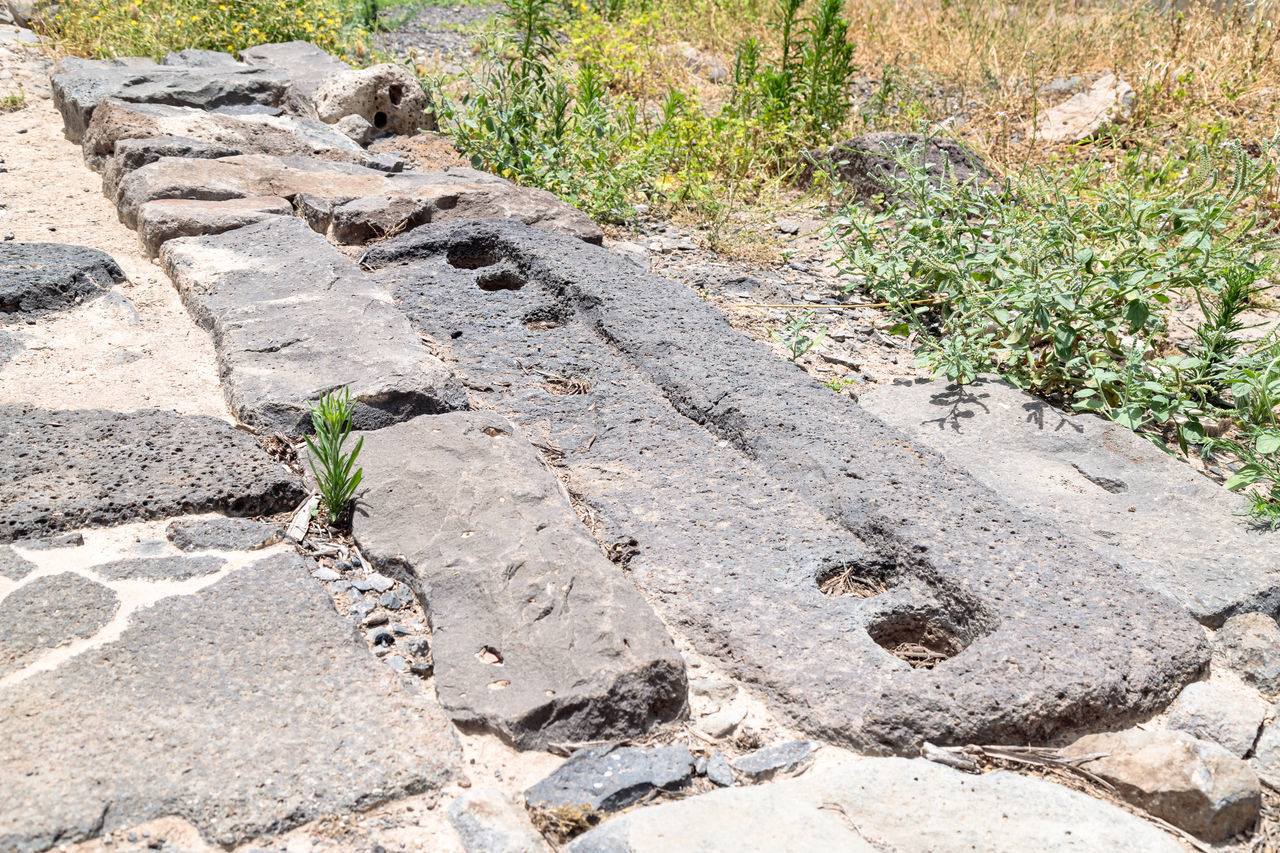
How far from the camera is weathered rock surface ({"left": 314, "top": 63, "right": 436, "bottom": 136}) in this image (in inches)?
207

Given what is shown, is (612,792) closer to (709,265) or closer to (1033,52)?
(709,265)

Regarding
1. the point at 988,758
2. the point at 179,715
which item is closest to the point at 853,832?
the point at 988,758

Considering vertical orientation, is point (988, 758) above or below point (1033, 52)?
below

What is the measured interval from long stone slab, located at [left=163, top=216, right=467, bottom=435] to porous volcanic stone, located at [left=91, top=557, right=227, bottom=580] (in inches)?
21.8

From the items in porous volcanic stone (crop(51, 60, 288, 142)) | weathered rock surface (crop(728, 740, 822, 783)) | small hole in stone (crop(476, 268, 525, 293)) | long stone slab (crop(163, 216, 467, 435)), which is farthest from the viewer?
porous volcanic stone (crop(51, 60, 288, 142))

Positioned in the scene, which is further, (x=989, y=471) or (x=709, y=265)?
(x=709, y=265)

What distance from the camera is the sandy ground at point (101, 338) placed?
257 centimetres

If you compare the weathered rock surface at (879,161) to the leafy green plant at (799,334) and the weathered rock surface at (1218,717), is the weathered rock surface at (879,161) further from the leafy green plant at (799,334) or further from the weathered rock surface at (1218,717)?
the weathered rock surface at (1218,717)

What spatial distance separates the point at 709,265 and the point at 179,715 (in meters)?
2.79

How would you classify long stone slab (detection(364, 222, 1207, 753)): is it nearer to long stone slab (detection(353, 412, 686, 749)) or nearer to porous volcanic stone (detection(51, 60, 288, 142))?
long stone slab (detection(353, 412, 686, 749))

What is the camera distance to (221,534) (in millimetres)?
2055

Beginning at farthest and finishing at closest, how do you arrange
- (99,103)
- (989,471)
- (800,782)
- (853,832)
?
1. (99,103)
2. (989,471)
3. (800,782)
4. (853,832)

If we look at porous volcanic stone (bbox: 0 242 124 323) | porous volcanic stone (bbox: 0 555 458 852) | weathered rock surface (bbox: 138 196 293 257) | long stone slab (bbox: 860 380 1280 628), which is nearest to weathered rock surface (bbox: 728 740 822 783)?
porous volcanic stone (bbox: 0 555 458 852)

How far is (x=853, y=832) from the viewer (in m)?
1.50
